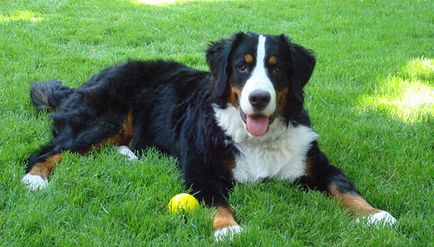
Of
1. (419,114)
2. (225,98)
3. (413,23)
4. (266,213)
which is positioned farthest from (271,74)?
(413,23)

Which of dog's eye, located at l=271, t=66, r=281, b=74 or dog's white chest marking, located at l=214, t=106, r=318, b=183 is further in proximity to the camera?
dog's white chest marking, located at l=214, t=106, r=318, b=183

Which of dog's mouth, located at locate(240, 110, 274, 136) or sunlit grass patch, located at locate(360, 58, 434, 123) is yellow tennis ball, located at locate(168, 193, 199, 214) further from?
sunlit grass patch, located at locate(360, 58, 434, 123)

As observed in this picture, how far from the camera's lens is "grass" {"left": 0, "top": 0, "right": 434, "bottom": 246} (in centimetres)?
328

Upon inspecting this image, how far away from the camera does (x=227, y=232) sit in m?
3.16

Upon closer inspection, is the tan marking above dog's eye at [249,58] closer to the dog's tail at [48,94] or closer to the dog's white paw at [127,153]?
the dog's white paw at [127,153]

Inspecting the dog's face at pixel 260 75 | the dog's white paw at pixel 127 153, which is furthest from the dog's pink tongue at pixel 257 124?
the dog's white paw at pixel 127 153

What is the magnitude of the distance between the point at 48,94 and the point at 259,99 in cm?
267

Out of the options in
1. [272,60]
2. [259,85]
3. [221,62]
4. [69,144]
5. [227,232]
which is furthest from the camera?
[69,144]

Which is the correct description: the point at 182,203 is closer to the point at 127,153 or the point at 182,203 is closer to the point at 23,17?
the point at 127,153

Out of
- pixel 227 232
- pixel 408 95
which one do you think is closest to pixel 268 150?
pixel 227 232

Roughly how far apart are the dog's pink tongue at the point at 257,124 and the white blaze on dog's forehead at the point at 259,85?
0.08 metres

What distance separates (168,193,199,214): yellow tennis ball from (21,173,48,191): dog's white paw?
0.97 metres

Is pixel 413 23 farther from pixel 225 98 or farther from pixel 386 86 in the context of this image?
pixel 225 98

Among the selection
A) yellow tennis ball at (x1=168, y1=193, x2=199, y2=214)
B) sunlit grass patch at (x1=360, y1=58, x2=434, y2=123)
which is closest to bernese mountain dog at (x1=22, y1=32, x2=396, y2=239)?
yellow tennis ball at (x1=168, y1=193, x2=199, y2=214)
